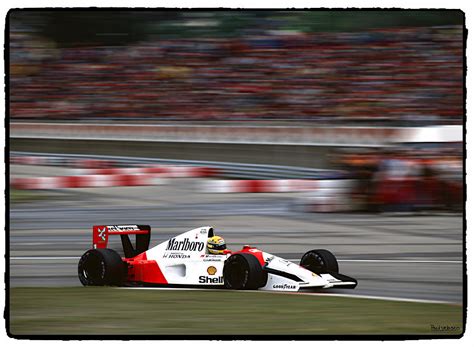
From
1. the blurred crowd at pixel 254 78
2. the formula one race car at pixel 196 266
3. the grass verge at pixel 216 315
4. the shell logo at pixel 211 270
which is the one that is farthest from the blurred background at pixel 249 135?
the shell logo at pixel 211 270

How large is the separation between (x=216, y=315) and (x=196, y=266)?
1.29m

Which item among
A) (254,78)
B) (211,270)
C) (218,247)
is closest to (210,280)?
(211,270)

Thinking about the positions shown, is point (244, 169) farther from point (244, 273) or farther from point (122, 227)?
point (122, 227)

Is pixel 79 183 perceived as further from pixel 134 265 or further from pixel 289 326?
pixel 289 326

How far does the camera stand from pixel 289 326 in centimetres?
1998

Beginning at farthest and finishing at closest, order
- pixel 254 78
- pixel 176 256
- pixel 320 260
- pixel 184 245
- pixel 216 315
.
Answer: pixel 176 256, pixel 184 245, pixel 320 260, pixel 254 78, pixel 216 315

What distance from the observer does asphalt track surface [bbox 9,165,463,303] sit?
20.3 metres

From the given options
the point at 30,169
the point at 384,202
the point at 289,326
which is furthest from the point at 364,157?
the point at 30,169

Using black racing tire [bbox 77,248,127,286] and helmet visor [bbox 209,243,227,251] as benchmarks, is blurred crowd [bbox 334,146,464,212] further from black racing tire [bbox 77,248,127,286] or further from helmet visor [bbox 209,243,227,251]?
black racing tire [bbox 77,248,127,286]

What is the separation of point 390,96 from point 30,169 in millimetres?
3559

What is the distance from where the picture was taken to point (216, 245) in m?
20.8

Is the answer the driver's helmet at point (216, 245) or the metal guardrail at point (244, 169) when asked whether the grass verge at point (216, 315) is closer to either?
the driver's helmet at point (216, 245)

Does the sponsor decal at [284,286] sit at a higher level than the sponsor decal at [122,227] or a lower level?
lower

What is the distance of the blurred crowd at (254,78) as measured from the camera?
2027 centimetres
